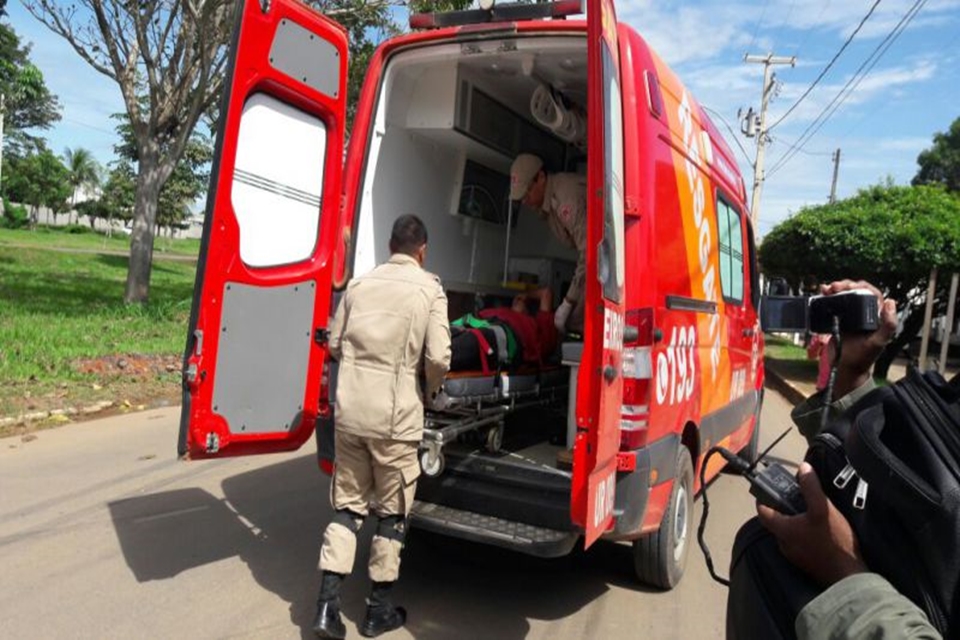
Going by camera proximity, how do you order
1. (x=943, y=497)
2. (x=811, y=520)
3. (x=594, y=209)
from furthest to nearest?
(x=594, y=209), (x=811, y=520), (x=943, y=497)

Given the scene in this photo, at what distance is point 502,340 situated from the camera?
4488mm

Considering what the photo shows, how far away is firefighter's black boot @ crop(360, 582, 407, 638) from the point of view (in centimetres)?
349

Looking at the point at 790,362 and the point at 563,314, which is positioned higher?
the point at 563,314

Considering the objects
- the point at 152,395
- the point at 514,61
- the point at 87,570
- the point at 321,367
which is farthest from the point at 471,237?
the point at 152,395

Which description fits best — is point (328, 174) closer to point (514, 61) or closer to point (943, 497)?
point (514, 61)

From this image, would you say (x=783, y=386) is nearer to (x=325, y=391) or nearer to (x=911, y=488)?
(x=325, y=391)

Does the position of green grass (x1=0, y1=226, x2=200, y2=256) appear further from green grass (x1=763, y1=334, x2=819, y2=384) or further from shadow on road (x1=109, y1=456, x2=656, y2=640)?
shadow on road (x1=109, y1=456, x2=656, y2=640)

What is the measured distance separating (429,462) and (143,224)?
11.3m

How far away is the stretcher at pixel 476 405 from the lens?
3750 millimetres

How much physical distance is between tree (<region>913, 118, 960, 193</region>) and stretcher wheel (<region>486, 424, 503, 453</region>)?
46.1 metres

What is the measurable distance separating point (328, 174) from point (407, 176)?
811 millimetres

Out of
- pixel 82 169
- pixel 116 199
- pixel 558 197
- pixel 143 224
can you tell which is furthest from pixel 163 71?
pixel 82 169

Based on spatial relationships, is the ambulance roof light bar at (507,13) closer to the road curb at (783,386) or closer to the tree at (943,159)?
the road curb at (783,386)

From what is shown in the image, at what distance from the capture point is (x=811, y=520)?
1350 mm
